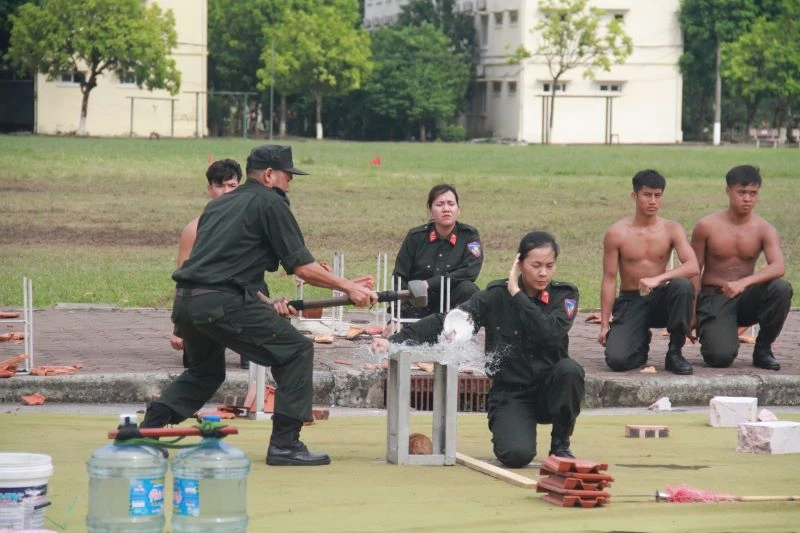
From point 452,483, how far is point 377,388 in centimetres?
352

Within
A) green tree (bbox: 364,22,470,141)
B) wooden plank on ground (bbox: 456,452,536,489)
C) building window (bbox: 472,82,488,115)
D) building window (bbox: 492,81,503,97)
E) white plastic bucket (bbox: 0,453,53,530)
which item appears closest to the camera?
white plastic bucket (bbox: 0,453,53,530)

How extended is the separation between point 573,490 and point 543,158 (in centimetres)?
4724

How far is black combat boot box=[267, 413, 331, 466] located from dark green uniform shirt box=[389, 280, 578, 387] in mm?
1050

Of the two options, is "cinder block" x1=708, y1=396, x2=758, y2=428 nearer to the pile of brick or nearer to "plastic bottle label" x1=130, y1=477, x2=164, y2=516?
the pile of brick

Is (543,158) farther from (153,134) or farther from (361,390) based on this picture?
(361,390)

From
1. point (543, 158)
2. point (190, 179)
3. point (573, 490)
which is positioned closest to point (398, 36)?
point (543, 158)

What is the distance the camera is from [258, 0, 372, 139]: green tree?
89.8 m

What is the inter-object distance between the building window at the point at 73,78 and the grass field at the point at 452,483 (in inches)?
2941

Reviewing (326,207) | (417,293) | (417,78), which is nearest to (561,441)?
(417,293)

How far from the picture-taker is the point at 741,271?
1204 centimetres

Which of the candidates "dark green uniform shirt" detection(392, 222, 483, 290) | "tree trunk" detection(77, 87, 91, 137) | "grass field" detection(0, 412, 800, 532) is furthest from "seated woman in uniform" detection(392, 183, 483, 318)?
"tree trunk" detection(77, 87, 91, 137)

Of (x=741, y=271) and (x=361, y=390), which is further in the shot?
(x=741, y=271)

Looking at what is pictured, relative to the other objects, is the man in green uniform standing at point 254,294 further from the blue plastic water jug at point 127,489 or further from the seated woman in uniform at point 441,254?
the seated woman in uniform at point 441,254

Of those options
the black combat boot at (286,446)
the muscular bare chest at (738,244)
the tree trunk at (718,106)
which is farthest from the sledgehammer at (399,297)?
the tree trunk at (718,106)
